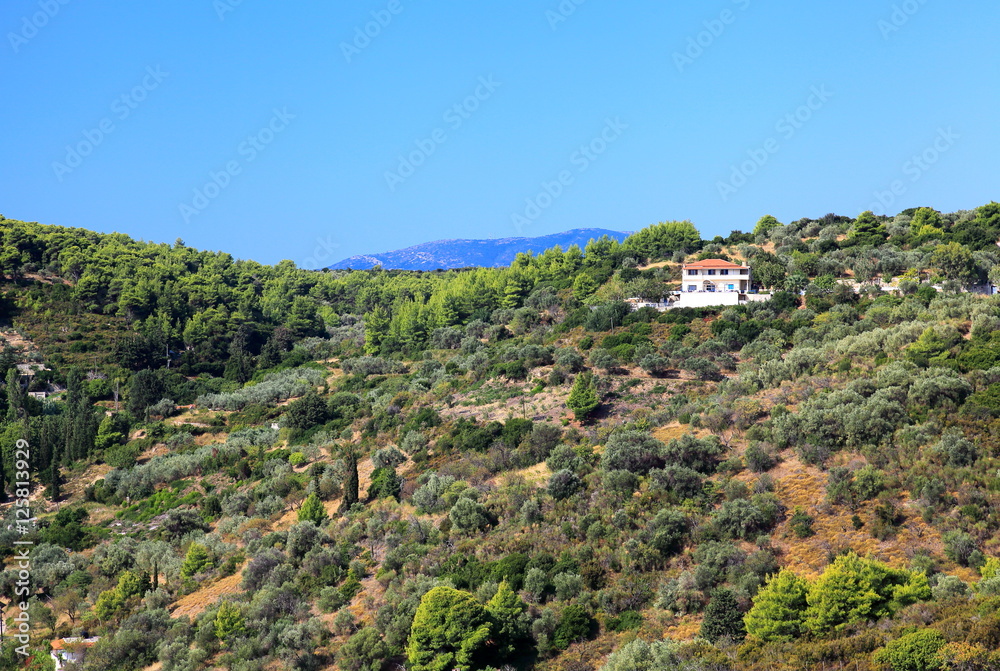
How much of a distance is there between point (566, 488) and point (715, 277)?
3403 centimetres

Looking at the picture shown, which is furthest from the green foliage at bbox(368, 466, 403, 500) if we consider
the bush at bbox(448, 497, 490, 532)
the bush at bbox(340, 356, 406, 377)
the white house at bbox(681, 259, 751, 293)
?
the white house at bbox(681, 259, 751, 293)

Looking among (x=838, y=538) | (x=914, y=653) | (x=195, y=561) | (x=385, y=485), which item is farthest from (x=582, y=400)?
(x=914, y=653)

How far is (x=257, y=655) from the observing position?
28.3 m

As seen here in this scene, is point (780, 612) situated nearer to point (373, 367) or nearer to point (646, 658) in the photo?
point (646, 658)

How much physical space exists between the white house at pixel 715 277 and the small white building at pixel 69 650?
4674 cm

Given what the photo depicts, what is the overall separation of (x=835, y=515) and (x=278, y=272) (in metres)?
98.2

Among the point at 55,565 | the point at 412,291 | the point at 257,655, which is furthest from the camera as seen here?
the point at 412,291

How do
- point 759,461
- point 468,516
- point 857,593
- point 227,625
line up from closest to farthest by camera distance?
point 857,593 → point 227,625 → point 468,516 → point 759,461

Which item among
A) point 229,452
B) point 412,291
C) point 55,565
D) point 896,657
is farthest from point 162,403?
point 896,657

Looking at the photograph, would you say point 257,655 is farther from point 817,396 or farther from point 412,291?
point 412,291

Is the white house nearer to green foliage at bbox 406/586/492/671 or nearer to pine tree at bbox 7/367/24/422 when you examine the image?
green foliage at bbox 406/586/492/671

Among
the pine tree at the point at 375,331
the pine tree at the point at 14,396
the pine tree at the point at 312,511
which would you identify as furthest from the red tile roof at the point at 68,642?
the pine tree at the point at 375,331

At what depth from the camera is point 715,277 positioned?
63938mm

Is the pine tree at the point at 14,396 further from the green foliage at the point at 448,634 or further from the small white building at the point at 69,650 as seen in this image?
the green foliage at the point at 448,634
